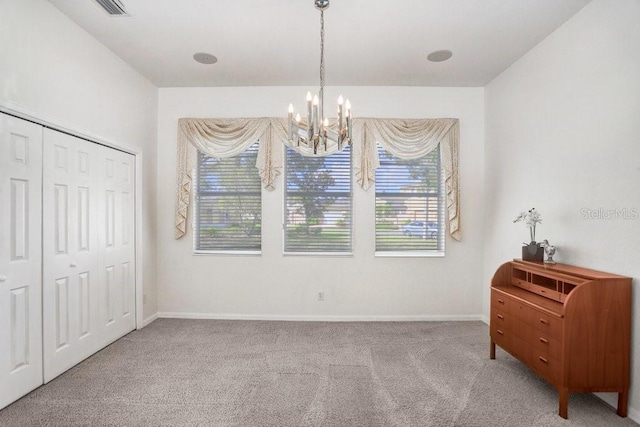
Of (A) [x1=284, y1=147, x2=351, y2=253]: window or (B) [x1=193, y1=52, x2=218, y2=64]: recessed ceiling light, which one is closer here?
(B) [x1=193, y1=52, x2=218, y2=64]: recessed ceiling light

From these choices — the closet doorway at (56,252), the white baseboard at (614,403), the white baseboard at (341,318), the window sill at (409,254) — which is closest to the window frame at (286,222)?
the window sill at (409,254)

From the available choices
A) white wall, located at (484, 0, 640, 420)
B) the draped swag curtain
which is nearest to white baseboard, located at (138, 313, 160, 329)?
the draped swag curtain

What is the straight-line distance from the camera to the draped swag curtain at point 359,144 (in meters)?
4.25

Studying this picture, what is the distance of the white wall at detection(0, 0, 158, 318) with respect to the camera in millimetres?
2393

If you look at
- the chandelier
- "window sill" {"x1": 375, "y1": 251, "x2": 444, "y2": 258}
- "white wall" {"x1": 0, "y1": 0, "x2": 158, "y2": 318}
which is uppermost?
"white wall" {"x1": 0, "y1": 0, "x2": 158, "y2": 318}

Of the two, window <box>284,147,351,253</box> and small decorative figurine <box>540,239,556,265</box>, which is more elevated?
window <box>284,147,351,253</box>

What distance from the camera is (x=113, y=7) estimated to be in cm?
259

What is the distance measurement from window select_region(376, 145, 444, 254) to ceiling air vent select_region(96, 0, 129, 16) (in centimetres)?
310

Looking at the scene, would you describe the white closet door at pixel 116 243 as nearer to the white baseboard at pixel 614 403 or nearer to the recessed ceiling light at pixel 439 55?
the recessed ceiling light at pixel 439 55

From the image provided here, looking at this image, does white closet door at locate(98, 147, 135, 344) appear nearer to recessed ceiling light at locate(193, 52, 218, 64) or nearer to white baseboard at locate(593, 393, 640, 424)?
recessed ceiling light at locate(193, 52, 218, 64)

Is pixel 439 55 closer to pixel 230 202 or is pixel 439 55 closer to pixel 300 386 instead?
pixel 230 202

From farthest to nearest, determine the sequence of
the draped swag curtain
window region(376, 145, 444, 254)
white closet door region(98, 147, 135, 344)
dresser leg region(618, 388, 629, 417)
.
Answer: window region(376, 145, 444, 254)
the draped swag curtain
white closet door region(98, 147, 135, 344)
dresser leg region(618, 388, 629, 417)

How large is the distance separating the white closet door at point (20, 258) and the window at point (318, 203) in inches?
100

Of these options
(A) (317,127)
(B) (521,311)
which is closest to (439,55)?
(A) (317,127)
